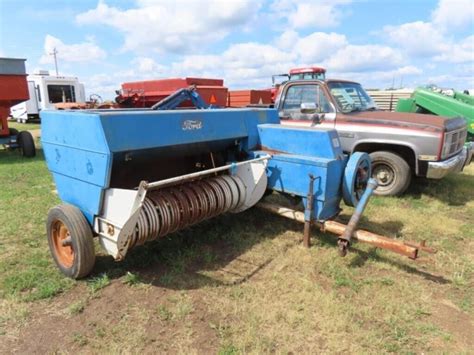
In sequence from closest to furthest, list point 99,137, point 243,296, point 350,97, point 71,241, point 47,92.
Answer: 1. point 99,137
2. point 243,296
3. point 71,241
4. point 350,97
5. point 47,92

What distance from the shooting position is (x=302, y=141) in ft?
A: 12.5

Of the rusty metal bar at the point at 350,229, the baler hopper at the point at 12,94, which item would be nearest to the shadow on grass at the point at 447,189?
the rusty metal bar at the point at 350,229

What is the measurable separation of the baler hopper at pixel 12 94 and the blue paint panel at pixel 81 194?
7.14m

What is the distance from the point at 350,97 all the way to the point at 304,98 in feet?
2.66

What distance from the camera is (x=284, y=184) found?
392 centimetres

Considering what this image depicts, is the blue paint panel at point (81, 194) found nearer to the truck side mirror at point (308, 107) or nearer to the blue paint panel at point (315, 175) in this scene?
the blue paint panel at point (315, 175)

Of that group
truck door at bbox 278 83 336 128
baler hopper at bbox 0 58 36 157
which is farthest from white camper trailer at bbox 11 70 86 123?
truck door at bbox 278 83 336 128

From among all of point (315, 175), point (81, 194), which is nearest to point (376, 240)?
point (315, 175)

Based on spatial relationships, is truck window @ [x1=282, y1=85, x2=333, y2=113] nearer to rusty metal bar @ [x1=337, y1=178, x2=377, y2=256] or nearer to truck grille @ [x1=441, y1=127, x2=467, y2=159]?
truck grille @ [x1=441, y1=127, x2=467, y2=159]

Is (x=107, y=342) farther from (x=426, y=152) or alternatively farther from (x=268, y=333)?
(x=426, y=152)

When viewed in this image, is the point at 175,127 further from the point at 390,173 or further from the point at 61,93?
the point at 61,93

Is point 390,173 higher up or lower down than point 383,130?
lower down

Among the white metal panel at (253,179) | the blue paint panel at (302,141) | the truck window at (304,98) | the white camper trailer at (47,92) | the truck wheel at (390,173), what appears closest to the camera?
the blue paint panel at (302,141)

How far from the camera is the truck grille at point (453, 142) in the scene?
543 centimetres
